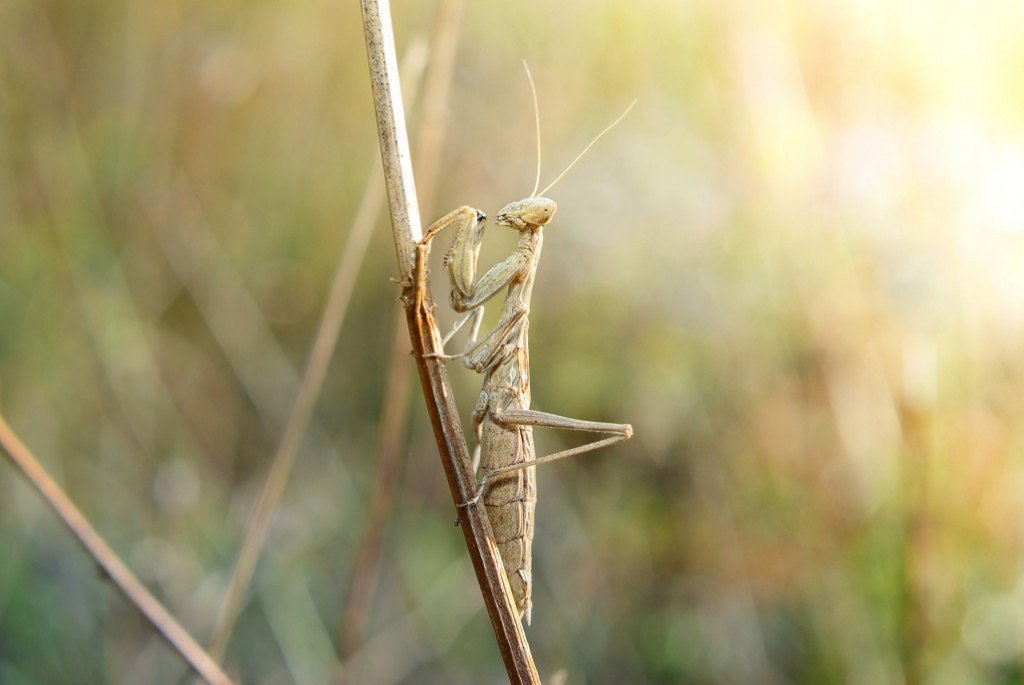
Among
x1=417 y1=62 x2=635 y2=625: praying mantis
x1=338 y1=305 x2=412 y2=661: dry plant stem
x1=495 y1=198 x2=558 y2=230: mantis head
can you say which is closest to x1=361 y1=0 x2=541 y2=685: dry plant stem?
x1=417 y1=62 x2=635 y2=625: praying mantis

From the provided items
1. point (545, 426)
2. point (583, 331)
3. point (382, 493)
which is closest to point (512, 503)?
point (545, 426)

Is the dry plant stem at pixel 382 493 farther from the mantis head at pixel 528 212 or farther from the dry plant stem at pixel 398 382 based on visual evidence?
the mantis head at pixel 528 212

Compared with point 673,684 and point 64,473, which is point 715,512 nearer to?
point 673,684

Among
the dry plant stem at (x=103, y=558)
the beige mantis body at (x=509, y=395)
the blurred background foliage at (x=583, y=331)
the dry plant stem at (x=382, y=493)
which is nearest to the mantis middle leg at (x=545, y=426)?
the beige mantis body at (x=509, y=395)

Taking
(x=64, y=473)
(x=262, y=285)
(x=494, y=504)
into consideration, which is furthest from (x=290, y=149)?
(x=494, y=504)

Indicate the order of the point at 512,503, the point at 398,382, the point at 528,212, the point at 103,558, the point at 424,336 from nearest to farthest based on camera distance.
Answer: the point at 424,336 < the point at 103,558 < the point at 512,503 < the point at 528,212 < the point at 398,382

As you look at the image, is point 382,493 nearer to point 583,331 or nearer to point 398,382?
point 398,382
